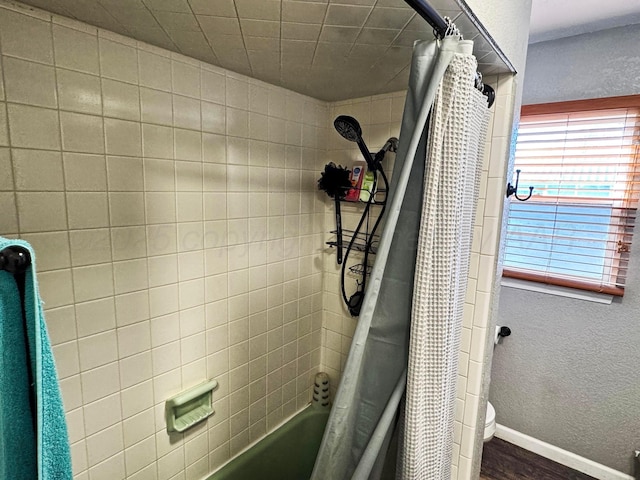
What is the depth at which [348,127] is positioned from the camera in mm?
1204

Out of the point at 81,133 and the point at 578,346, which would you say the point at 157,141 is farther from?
the point at 578,346

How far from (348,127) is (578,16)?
1.32 meters

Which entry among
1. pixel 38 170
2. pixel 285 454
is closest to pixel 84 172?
pixel 38 170

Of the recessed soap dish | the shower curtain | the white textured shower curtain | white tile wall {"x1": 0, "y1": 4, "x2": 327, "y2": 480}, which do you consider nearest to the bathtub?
white tile wall {"x1": 0, "y1": 4, "x2": 327, "y2": 480}

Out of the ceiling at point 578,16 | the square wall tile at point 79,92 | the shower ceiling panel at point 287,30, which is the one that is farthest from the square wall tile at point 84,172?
the ceiling at point 578,16

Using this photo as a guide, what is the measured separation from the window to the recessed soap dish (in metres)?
1.81

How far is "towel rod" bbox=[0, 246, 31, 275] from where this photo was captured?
14.9 inches

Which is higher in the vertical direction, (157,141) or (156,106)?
(156,106)

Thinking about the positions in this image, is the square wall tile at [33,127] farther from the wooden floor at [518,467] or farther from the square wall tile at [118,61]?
the wooden floor at [518,467]

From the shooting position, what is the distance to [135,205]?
0.95m

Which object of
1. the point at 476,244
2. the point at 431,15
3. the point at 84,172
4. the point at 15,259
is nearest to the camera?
the point at 15,259

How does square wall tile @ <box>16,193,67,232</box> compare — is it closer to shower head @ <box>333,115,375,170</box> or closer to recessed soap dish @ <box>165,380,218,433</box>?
recessed soap dish @ <box>165,380,218,433</box>

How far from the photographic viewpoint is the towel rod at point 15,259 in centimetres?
38

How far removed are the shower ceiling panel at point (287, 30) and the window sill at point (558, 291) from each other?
135cm
